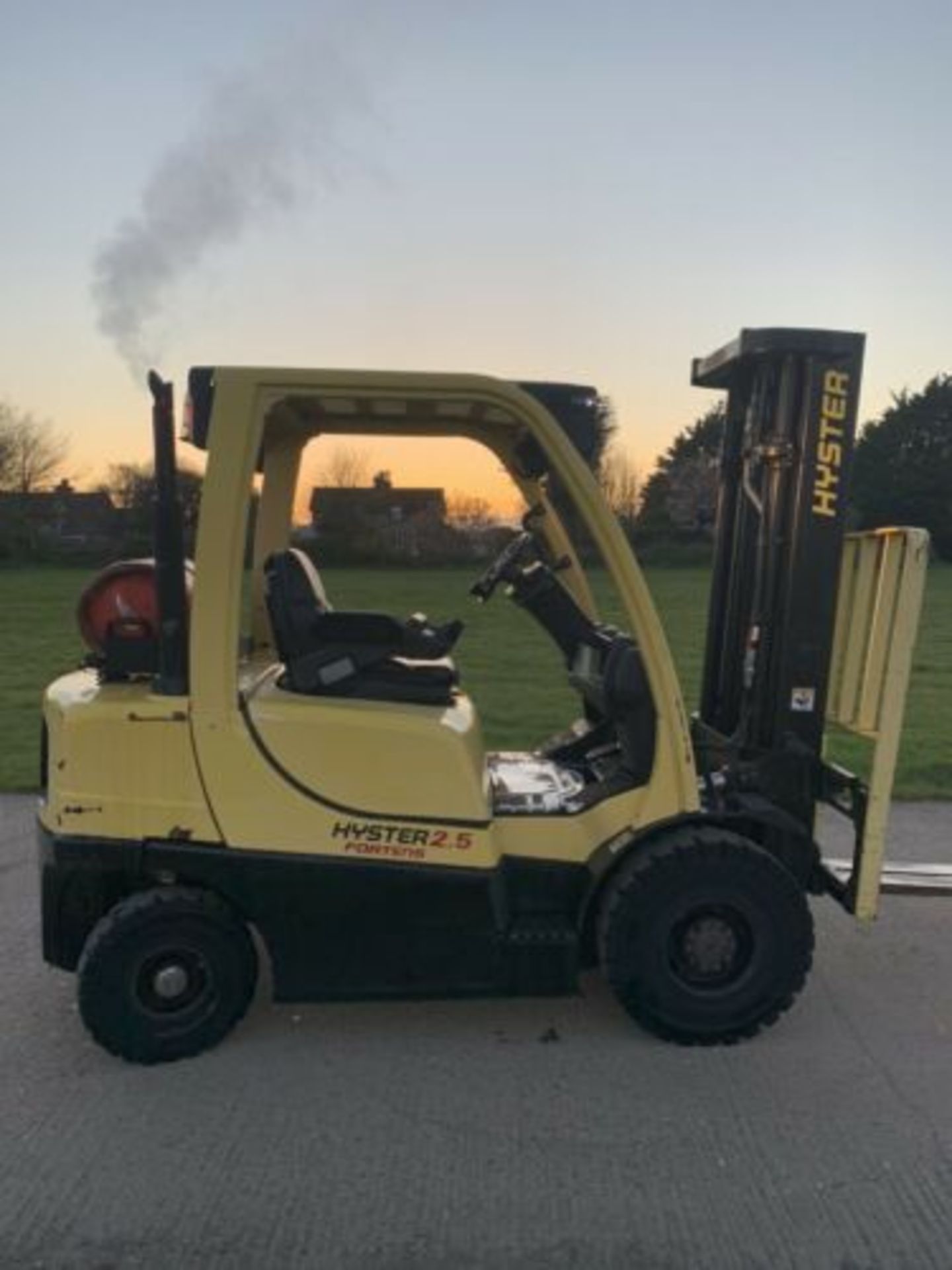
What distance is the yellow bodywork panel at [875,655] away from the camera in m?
3.92

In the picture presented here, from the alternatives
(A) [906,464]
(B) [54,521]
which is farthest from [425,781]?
(A) [906,464]

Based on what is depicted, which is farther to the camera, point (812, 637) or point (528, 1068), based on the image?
point (812, 637)

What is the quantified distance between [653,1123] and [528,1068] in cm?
49

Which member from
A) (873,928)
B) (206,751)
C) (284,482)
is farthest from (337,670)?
(873,928)

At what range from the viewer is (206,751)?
360cm

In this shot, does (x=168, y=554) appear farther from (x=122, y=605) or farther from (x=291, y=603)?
(x=291, y=603)

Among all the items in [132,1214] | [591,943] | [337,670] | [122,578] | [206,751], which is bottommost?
[132,1214]

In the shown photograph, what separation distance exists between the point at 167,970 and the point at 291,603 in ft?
4.23

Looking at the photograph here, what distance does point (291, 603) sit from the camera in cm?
396

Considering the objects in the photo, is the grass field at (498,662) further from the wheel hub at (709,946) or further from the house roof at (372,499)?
the wheel hub at (709,946)

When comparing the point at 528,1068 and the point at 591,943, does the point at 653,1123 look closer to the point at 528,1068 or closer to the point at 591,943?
the point at 528,1068

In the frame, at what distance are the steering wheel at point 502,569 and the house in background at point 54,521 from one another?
36.7 m

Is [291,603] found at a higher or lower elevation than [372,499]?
lower

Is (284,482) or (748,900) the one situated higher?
Answer: (284,482)
